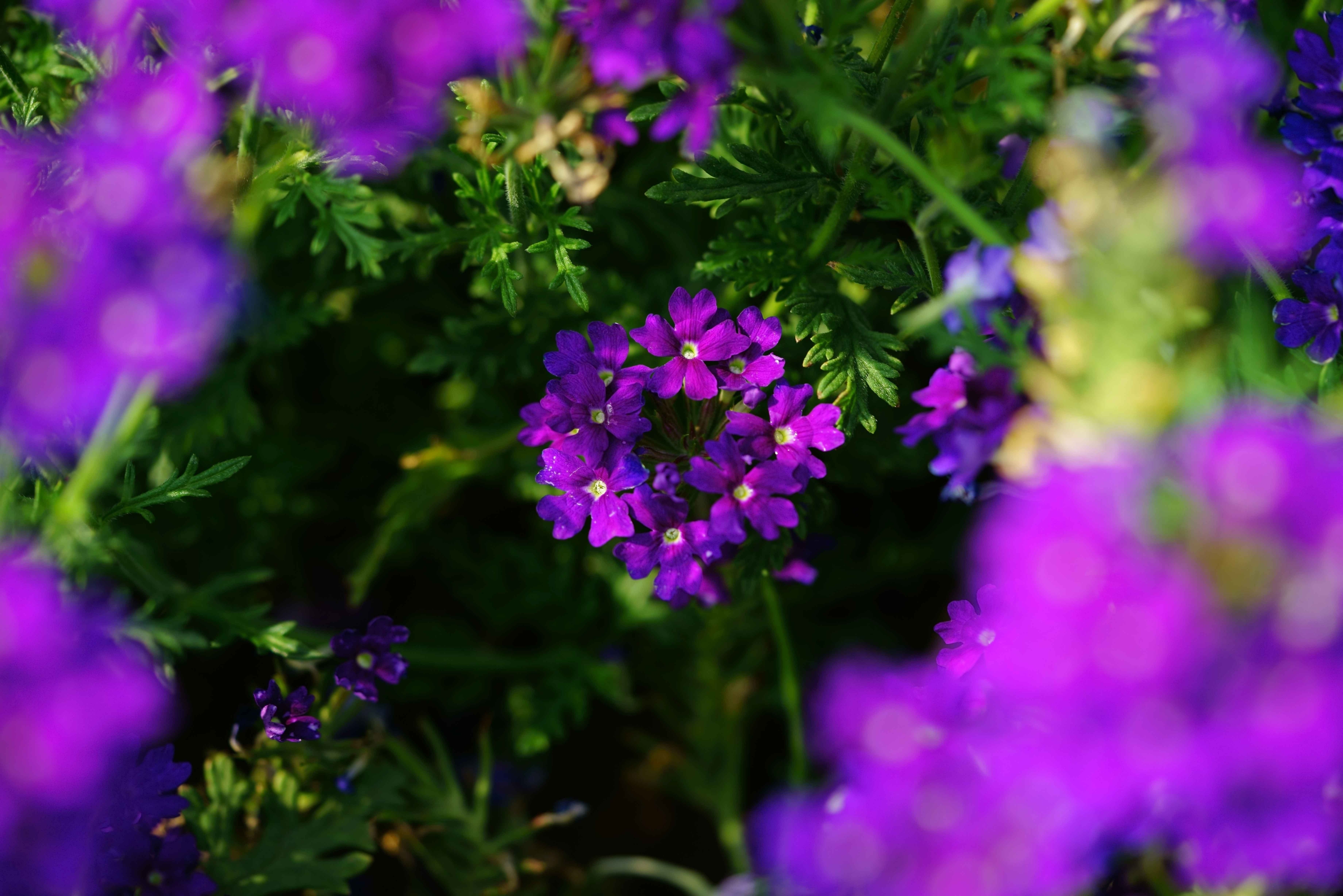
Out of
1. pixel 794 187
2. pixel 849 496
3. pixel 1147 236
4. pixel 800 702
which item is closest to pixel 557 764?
pixel 800 702

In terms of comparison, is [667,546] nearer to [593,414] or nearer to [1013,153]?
[593,414]

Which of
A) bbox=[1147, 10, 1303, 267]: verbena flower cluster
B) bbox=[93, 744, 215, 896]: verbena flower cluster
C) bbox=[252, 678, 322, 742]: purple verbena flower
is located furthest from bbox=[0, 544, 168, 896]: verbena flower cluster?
bbox=[1147, 10, 1303, 267]: verbena flower cluster

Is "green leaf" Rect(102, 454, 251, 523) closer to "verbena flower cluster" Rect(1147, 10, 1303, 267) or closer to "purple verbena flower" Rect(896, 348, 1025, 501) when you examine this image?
"purple verbena flower" Rect(896, 348, 1025, 501)

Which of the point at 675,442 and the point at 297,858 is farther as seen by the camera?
the point at 297,858

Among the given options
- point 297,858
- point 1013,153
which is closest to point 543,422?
point 297,858

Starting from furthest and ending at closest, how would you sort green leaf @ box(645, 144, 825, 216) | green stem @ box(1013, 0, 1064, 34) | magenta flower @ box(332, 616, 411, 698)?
magenta flower @ box(332, 616, 411, 698) → green leaf @ box(645, 144, 825, 216) → green stem @ box(1013, 0, 1064, 34)

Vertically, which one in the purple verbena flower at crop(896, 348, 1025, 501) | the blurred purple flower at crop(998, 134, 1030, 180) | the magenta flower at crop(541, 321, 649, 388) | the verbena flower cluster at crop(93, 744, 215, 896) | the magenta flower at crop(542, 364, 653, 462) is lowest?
the verbena flower cluster at crop(93, 744, 215, 896)
